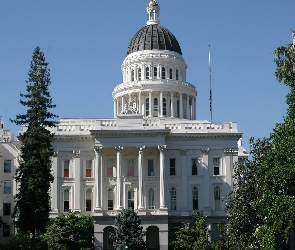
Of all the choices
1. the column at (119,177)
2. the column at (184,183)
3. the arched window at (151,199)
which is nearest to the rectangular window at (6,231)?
the column at (119,177)

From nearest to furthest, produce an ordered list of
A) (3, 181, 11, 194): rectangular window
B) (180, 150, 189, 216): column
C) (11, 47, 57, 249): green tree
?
1. (11, 47, 57, 249): green tree
2. (180, 150, 189, 216): column
3. (3, 181, 11, 194): rectangular window

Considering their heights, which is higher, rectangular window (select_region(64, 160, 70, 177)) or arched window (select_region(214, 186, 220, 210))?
rectangular window (select_region(64, 160, 70, 177))

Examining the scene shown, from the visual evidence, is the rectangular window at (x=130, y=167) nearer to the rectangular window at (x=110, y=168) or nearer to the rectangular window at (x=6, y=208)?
the rectangular window at (x=110, y=168)

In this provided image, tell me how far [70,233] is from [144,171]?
11.6 meters

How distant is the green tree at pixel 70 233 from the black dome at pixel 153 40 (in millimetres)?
32007

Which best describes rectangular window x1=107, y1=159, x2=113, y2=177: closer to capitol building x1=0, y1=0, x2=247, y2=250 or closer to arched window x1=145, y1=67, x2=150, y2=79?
capitol building x1=0, y1=0, x2=247, y2=250

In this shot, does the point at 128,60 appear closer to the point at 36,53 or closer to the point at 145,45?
the point at 145,45

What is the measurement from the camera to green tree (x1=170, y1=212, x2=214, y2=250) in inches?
2790

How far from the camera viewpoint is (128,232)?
66.6m

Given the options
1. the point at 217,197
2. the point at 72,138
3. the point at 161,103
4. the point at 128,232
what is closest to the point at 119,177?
the point at 72,138

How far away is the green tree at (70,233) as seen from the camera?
69456 mm

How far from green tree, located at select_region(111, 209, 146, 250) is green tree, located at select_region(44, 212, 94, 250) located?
5.61 metres

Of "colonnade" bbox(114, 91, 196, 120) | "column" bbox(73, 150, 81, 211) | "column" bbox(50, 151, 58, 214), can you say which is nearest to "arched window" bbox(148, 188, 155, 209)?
"column" bbox(73, 150, 81, 211)

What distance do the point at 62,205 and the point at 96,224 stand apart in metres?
5.42
